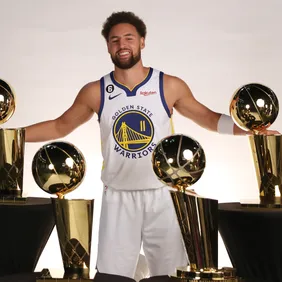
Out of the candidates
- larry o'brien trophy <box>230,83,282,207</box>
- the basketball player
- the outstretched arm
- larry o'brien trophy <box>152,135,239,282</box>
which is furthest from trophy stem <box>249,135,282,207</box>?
the outstretched arm

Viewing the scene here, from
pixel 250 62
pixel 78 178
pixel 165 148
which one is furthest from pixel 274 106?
pixel 250 62

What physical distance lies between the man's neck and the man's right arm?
0.08 metres

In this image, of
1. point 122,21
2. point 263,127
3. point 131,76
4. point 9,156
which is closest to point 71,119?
point 131,76

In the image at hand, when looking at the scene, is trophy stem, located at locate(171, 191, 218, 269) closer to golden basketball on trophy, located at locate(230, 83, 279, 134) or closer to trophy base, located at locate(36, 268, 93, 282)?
trophy base, located at locate(36, 268, 93, 282)

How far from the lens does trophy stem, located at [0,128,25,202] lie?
242 centimetres

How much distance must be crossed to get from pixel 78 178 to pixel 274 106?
20.7 inches

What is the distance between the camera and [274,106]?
221cm

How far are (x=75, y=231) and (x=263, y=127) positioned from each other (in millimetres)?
559

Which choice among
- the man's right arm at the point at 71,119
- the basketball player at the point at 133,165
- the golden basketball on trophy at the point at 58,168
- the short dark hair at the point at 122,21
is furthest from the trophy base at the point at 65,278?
the short dark hair at the point at 122,21

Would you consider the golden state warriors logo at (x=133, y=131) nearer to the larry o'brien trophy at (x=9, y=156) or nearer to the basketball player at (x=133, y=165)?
the basketball player at (x=133, y=165)

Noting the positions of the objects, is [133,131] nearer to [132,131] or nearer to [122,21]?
[132,131]

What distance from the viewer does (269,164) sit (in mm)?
2223

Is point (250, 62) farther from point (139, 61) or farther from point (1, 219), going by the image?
point (1, 219)

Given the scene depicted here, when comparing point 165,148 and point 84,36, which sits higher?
point 84,36
